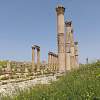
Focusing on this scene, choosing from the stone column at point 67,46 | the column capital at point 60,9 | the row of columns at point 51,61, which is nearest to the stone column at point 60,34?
the column capital at point 60,9

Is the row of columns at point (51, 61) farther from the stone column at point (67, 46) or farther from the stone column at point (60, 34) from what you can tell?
the stone column at point (60, 34)

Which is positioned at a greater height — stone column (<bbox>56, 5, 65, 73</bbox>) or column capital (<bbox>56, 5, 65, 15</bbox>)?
column capital (<bbox>56, 5, 65, 15</bbox>)

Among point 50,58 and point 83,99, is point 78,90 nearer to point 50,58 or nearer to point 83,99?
point 83,99

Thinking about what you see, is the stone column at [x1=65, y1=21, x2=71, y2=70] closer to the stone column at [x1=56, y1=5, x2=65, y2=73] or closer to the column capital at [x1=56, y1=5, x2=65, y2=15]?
the stone column at [x1=56, y1=5, x2=65, y2=73]

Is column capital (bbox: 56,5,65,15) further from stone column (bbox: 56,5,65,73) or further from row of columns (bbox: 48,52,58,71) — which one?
row of columns (bbox: 48,52,58,71)

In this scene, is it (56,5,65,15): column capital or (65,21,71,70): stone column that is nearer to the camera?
(56,5,65,15): column capital

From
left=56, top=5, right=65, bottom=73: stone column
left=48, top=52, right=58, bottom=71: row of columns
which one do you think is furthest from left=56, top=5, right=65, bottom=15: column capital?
left=48, top=52, right=58, bottom=71: row of columns

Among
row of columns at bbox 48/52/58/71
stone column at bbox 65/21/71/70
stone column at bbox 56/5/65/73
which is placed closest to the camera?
stone column at bbox 56/5/65/73

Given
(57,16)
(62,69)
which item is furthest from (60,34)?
(62,69)

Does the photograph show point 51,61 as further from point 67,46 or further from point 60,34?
point 60,34

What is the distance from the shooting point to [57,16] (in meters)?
20.7

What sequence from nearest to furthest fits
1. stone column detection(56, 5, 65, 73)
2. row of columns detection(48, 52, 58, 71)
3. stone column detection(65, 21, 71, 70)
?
1. stone column detection(56, 5, 65, 73)
2. stone column detection(65, 21, 71, 70)
3. row of columns detection(48, 52, 58, 71)

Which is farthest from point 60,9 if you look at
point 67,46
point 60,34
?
point 67,46

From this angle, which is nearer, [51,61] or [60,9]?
[60,9]
